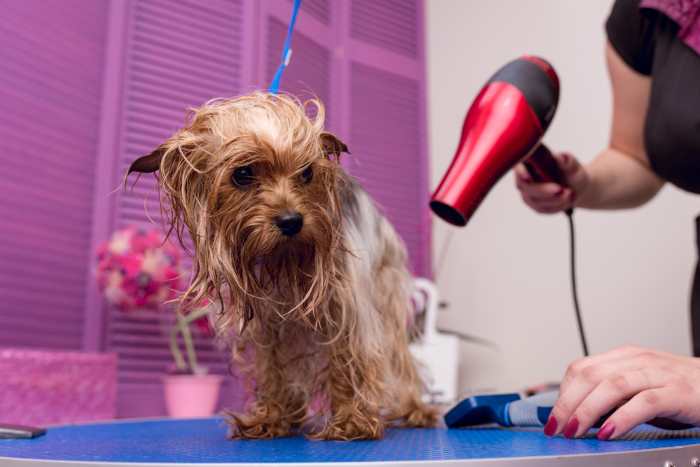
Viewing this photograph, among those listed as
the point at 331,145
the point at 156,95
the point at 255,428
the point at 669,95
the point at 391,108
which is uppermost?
the point at 391,108

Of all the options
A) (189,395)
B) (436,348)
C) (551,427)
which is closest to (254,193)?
(551,427)

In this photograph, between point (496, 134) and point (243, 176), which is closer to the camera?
point (243, 176)

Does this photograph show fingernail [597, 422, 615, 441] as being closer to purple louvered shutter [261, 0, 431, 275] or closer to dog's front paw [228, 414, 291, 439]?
dog's front paw [228, 414, 291, 439]

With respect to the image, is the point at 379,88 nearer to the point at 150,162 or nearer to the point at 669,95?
the point at 669,95

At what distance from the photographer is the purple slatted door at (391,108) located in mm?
2803

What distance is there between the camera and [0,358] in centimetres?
160

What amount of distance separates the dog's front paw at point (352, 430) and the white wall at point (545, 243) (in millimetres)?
1624

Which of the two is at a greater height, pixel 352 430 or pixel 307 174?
pixel 307 174

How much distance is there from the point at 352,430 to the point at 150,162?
1.36ft

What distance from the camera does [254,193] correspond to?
81 cm

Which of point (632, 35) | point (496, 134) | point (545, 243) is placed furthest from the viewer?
point (545, 243)

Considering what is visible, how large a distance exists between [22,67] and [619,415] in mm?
1827

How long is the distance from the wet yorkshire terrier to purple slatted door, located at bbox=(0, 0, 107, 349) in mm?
1119

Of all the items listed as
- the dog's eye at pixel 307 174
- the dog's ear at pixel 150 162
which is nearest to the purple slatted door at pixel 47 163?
the dog's ear at pixel 150 162
